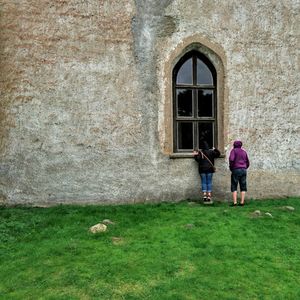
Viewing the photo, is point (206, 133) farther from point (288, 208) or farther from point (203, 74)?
point (288, 208)

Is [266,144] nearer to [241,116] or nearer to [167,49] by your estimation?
[241,116]

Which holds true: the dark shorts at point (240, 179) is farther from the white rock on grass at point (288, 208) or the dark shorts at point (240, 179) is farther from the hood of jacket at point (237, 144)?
the white rock on grass at point (288, 208)

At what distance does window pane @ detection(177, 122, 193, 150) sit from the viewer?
10461 mm

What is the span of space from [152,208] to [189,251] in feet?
9.35

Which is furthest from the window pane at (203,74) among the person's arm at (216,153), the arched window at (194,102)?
the person's arm at (216,153)

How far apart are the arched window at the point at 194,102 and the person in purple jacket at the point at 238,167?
90 cm

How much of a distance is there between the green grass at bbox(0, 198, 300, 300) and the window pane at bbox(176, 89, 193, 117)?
8.63 ft

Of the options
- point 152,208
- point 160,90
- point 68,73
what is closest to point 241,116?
point 160,90

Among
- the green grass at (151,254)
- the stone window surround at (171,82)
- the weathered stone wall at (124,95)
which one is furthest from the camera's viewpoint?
the stone window surround at (171,82)

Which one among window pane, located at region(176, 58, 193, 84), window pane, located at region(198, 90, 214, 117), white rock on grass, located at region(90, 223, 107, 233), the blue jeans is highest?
window pane, located at region(176, 58, 193, 84)

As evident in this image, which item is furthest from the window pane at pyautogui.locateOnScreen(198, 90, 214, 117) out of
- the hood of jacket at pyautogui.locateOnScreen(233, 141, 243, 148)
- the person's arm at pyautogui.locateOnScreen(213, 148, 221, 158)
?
the hood of jacket at pyautogui.locateOnScreen(233, 141, 243, 148)

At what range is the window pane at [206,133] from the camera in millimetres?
10602

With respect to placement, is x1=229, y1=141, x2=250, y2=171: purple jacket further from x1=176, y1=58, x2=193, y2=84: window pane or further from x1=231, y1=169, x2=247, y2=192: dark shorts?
x1=176, y1=58, x2=193, y2=84: window pane

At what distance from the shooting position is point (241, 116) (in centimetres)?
1048
